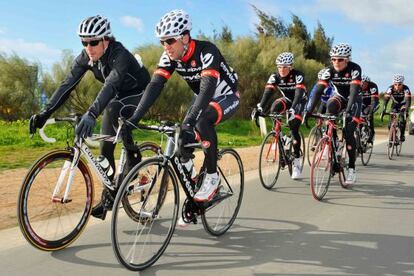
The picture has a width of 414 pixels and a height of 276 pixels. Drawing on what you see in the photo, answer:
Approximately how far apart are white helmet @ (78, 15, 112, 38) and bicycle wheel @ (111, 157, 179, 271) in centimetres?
140

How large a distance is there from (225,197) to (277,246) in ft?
2.54

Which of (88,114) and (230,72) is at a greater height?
(230,72)

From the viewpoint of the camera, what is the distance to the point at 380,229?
19.1 ft

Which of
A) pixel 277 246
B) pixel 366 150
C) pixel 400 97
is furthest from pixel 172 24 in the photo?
pixel 400 97

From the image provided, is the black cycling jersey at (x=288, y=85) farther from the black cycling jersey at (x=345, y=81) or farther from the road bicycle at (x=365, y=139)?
the road bicycle at (x=365, y=139)

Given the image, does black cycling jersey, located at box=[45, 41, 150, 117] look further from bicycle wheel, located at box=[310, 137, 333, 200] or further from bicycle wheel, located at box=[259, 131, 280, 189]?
bicycle wheel, located at box=[259, 131, 280, 189]

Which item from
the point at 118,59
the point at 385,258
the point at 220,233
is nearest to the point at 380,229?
the point at 385,258

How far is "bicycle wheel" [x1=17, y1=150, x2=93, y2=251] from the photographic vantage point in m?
4.28

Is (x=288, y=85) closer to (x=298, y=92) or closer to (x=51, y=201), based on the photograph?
(x=298, y=92)

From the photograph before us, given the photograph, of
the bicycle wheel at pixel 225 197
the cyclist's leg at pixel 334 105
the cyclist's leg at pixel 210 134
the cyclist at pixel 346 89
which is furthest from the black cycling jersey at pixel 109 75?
the cyclist's leg at pixel 334 105

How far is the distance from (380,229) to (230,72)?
8.59 ft

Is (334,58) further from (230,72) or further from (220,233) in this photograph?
(220,233)

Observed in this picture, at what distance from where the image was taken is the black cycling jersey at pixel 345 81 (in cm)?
810

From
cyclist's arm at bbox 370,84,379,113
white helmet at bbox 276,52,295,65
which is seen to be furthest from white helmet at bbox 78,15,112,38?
cyclist's arm at bbox 370,84,379,113
